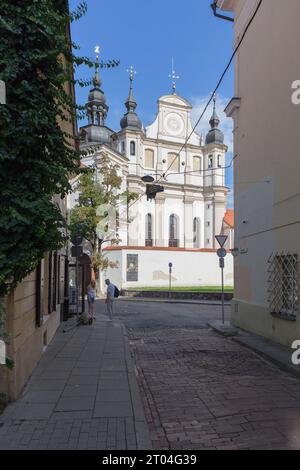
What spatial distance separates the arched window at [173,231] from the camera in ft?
185

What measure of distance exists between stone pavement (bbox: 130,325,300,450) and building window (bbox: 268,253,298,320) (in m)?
1.34

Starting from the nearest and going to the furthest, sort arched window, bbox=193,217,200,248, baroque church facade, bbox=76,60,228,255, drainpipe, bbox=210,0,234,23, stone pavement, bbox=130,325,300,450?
stone pavement, bbox=130,325,300,450, drainpipe, bbox=210,0,234,23, baroque church facade, bbox=76,60,228,255, arched window, bbox=193,217,200,248

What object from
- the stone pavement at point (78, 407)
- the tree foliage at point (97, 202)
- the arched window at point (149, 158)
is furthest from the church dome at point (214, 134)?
the stone pavement at point (78, 407)

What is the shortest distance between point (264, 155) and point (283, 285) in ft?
12.0

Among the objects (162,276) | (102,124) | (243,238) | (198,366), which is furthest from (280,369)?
(102,124)

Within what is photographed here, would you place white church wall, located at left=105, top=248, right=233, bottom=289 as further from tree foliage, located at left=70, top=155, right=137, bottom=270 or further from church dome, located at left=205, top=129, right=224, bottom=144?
church dome, located at left=205, top=129, right=224, bottom=144

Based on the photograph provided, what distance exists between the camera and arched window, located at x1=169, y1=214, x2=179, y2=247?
56516 millimetres

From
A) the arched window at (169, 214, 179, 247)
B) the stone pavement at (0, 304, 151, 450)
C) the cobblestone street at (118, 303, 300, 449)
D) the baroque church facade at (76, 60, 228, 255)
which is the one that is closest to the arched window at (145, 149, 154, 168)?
the baroque church facade at (76, 60, 228, 255)

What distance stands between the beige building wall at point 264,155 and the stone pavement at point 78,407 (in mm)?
4513

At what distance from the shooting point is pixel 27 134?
579 cm

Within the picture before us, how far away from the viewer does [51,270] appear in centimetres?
1170

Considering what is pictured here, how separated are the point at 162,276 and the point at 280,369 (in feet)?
94.0

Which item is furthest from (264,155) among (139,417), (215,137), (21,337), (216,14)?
(215,137)
